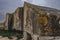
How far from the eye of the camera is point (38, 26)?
6293 millimetres

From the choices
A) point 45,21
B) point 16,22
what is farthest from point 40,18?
point 16,22

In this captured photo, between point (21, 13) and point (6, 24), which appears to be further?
point (6, 24)

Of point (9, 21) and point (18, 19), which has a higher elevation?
point (18, 19)

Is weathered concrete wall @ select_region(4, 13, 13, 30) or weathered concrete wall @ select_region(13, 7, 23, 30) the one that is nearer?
weathered concrete wall @ select_region(13, 7, 23, 30)

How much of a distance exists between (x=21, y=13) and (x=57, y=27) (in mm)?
12414

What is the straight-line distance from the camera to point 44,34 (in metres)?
6.12

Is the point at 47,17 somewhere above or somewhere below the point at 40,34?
above

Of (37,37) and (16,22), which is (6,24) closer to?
(16,22)

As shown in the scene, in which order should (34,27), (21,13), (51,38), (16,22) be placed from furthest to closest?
(16,22)
(21,13)
(34,27)
(51,38)

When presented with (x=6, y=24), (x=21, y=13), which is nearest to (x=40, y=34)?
(x=21, y=13)

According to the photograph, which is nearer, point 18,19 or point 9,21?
point 18,19

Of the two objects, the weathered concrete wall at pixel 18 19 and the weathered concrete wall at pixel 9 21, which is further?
the weathered concrete wall at pixel 9 21

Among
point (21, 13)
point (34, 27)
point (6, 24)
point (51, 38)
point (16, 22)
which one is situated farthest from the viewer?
point (6, 24)

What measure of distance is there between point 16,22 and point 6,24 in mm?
3335
